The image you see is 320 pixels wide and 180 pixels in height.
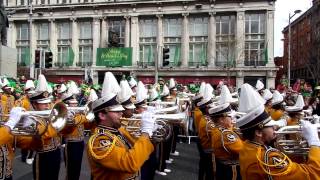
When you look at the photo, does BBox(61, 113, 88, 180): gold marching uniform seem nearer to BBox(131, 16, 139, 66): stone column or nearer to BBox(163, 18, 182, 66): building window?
BBox(163, 18, 182, 66): building window

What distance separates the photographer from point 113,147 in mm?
3744

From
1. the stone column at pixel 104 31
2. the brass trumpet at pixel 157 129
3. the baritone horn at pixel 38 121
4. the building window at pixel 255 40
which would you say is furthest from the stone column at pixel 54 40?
the brass trumpet at pixel 157 129

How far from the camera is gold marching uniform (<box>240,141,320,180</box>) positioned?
3385 millimetres

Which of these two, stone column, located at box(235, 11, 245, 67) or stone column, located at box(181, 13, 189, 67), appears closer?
stone column, located at box(235, 11, 245, 67)

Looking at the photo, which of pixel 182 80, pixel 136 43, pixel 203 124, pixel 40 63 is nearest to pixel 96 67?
pixel 136 43

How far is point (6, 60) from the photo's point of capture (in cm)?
2023

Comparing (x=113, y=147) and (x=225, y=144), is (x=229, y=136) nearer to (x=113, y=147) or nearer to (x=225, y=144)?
(x=225, y=144)

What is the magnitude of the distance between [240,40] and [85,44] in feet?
66.4

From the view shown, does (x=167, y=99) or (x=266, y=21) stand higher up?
(x=266, y=21)

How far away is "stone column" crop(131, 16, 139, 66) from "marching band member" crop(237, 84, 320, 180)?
51.5 meters

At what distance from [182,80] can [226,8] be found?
32.2ft

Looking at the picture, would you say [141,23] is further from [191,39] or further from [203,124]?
[203,124]

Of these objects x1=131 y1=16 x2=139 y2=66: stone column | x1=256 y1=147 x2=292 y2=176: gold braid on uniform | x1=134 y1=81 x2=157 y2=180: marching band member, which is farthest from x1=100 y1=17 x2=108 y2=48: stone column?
x1=256 y1=147 x2=292 y2=176: gold braid on uniform

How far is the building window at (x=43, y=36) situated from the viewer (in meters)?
59.8
